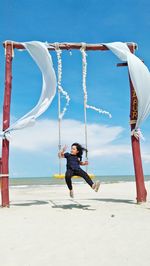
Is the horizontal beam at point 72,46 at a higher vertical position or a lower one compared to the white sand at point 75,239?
higher

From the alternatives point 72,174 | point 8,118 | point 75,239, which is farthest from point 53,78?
point 75,239

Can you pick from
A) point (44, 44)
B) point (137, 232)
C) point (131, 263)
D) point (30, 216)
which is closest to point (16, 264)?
point (131, 263)

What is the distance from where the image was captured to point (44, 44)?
8281 mm

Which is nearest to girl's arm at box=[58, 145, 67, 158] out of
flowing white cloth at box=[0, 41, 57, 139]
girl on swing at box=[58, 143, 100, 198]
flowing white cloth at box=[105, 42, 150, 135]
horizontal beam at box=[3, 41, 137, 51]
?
girl on swing at box=[58, 143, 100, 198]

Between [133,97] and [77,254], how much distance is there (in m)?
5.55

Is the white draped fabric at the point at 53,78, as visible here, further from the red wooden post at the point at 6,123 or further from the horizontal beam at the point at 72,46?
the red wooden post at the point at 6,123

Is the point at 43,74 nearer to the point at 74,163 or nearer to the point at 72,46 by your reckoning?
the point at 72,46

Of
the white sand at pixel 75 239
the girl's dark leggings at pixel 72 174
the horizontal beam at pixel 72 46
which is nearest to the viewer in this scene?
the white sand at pixel 75 239

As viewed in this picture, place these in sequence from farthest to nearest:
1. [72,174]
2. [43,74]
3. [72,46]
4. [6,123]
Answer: [72,46], [43,74], [6,123], [72,174]

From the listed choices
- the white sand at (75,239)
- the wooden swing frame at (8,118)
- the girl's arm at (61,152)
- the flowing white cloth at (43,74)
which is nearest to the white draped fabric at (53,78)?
the flowing white cloth at (43,74)

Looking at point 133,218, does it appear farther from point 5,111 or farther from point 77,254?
point 5,111

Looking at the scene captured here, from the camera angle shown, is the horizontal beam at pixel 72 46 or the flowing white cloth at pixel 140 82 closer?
the flowing white cloth at pixel 140 82

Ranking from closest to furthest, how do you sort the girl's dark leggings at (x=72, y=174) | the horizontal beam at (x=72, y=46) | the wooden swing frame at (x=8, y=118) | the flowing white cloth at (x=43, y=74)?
the girl's dark leggings at (x=72, y=174), the wooden swing frame at (x=8, y=118), the flowing white cloth at (x=43, y=74), the horizontal beam at (x=72, y=46)

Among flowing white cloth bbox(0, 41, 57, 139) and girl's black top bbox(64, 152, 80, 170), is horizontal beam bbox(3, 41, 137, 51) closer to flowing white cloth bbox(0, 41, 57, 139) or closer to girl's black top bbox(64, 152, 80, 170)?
flowing white cloth bbox(0, 41, 57, 139)
